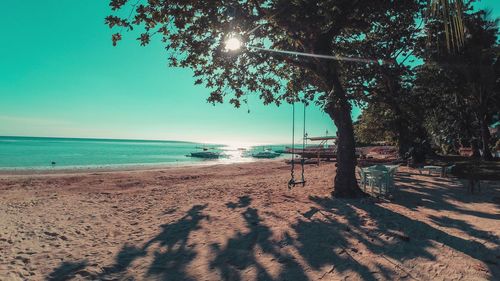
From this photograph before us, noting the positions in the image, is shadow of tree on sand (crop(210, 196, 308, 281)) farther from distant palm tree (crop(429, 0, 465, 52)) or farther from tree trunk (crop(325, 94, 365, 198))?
tree trunk (crop(325, 94, 365, 198))

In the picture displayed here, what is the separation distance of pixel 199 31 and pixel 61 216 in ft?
22.4

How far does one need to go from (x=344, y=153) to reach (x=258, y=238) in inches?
216

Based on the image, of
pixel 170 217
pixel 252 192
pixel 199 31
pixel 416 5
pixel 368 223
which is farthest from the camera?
pixel 252 192

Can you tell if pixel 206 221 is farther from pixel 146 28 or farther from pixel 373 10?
pixel 373 10

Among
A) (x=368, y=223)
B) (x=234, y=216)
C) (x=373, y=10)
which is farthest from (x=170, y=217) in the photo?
(x=373, y=10)

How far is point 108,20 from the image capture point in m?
7.83

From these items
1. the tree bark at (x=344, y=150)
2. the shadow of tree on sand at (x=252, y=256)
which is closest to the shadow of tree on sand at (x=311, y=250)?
the shadow of tree on sand at (x=252, y=256)

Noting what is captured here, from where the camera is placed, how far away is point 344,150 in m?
10.5

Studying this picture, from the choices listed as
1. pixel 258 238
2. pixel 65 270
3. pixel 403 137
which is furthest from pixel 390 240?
pixel 403 137

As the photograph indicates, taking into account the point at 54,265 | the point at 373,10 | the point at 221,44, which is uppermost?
the point at 373,10

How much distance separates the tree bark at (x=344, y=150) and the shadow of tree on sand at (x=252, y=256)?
422cm

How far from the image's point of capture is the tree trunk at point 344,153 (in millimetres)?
10141

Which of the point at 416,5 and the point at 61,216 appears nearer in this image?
the point at 61,216

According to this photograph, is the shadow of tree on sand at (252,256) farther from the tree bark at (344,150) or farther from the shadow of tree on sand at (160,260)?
the tree bark at (344,150)
